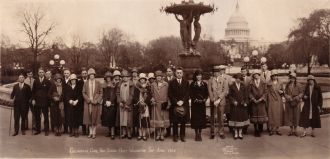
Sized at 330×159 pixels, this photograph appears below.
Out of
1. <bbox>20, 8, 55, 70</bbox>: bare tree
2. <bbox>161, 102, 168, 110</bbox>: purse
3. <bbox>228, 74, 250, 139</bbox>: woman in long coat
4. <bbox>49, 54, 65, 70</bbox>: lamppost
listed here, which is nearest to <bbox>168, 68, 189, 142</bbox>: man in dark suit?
<bbox>161, 102, 168, 110</bbox>: purse

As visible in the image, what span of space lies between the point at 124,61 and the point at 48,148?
19533 millimetres

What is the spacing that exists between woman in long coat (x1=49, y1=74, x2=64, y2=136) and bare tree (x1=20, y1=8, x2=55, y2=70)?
2440mm

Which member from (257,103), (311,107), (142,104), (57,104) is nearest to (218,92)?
(257,103)

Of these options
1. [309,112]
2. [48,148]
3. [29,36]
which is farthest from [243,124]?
[29,36]

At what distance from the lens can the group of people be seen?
26.8 feet

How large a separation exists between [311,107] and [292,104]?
0.40 meters

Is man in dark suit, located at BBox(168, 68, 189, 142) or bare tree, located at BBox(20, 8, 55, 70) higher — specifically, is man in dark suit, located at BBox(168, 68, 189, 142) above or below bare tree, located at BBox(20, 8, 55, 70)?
below

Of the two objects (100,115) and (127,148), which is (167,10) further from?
(127,148)

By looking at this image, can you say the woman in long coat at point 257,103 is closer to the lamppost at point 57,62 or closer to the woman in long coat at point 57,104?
the woman in long coat at point 57,104

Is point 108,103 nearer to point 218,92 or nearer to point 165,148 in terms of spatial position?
point 165,148

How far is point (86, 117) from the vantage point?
8508mm

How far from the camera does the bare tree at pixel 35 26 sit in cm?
1045

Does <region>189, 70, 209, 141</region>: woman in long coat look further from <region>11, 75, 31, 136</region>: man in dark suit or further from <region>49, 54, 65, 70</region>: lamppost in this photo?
<region>49, 54, 65, 70</region>: lamppost

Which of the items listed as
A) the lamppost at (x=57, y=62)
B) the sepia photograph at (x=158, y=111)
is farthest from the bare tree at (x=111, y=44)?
the sepia photograph at (x=158, y=111)
